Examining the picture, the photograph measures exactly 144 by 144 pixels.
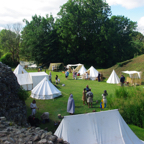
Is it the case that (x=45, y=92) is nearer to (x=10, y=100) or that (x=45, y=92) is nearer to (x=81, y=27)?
(x=10, y=100)

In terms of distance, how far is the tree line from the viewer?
42031 mm

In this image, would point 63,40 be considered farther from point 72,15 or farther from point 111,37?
point 111,37

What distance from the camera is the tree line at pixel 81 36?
4203cm

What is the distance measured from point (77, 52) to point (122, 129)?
4007 centimetres

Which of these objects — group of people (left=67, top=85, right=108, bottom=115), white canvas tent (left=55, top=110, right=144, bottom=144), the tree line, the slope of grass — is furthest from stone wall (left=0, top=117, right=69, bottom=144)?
the tree line

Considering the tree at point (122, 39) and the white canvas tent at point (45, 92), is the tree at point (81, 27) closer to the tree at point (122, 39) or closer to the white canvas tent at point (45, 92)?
the tree at point (122, 39)

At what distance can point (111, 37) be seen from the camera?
41344mm

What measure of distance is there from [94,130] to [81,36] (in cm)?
3946

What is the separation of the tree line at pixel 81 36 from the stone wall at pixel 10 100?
3323 cm

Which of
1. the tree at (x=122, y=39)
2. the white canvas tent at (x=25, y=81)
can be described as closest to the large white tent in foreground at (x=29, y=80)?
the white canvas tent at (x=25, y=81)

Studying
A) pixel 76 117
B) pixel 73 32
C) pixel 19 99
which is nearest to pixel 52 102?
pixel 19 99

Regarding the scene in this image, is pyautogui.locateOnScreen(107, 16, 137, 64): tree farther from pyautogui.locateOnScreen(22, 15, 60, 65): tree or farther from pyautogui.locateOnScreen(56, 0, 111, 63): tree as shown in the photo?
pyautogui.locateOnScreen(22, 15, 60, 65): tree

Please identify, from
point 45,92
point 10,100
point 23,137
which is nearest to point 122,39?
point 45,92

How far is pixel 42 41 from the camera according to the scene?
43594 millimetres
